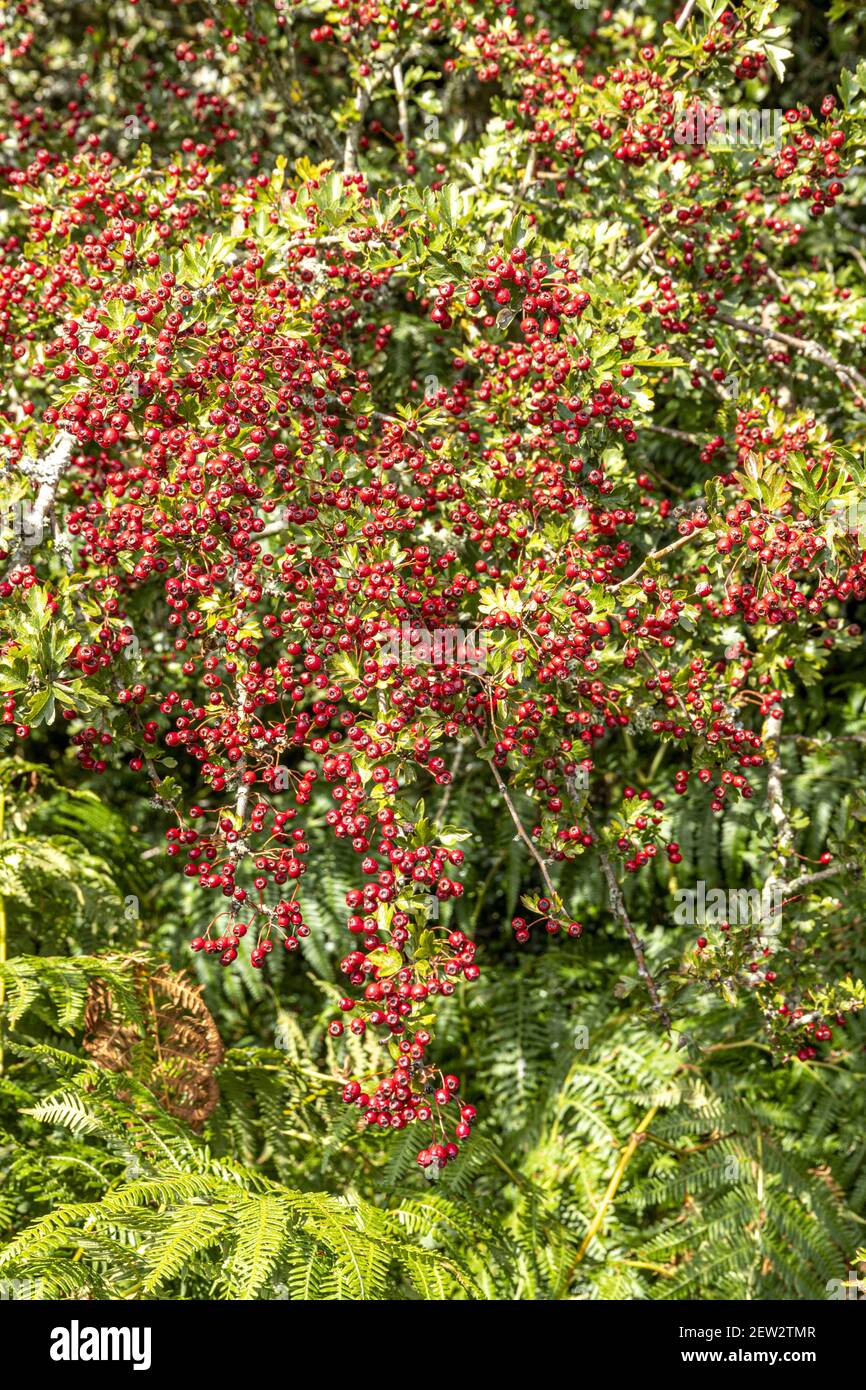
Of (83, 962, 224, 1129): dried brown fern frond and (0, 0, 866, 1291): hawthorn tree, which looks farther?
(83, 962, 224, 1129): dried brown fern frond

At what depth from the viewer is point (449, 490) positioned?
3084 millimetres

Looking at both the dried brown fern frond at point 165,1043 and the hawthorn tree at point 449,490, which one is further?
the dried brown fern frond at point 165,1043

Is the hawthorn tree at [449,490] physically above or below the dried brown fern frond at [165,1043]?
above

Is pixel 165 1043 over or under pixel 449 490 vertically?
under

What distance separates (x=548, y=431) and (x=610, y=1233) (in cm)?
249

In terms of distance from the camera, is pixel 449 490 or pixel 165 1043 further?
pixel 165 1043

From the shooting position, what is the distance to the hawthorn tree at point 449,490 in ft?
8.95

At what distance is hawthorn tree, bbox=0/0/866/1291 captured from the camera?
2.73 meters

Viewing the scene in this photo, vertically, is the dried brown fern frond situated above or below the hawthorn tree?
below

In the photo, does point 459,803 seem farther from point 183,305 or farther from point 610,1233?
point 183,305

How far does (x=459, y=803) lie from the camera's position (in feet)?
14.1
